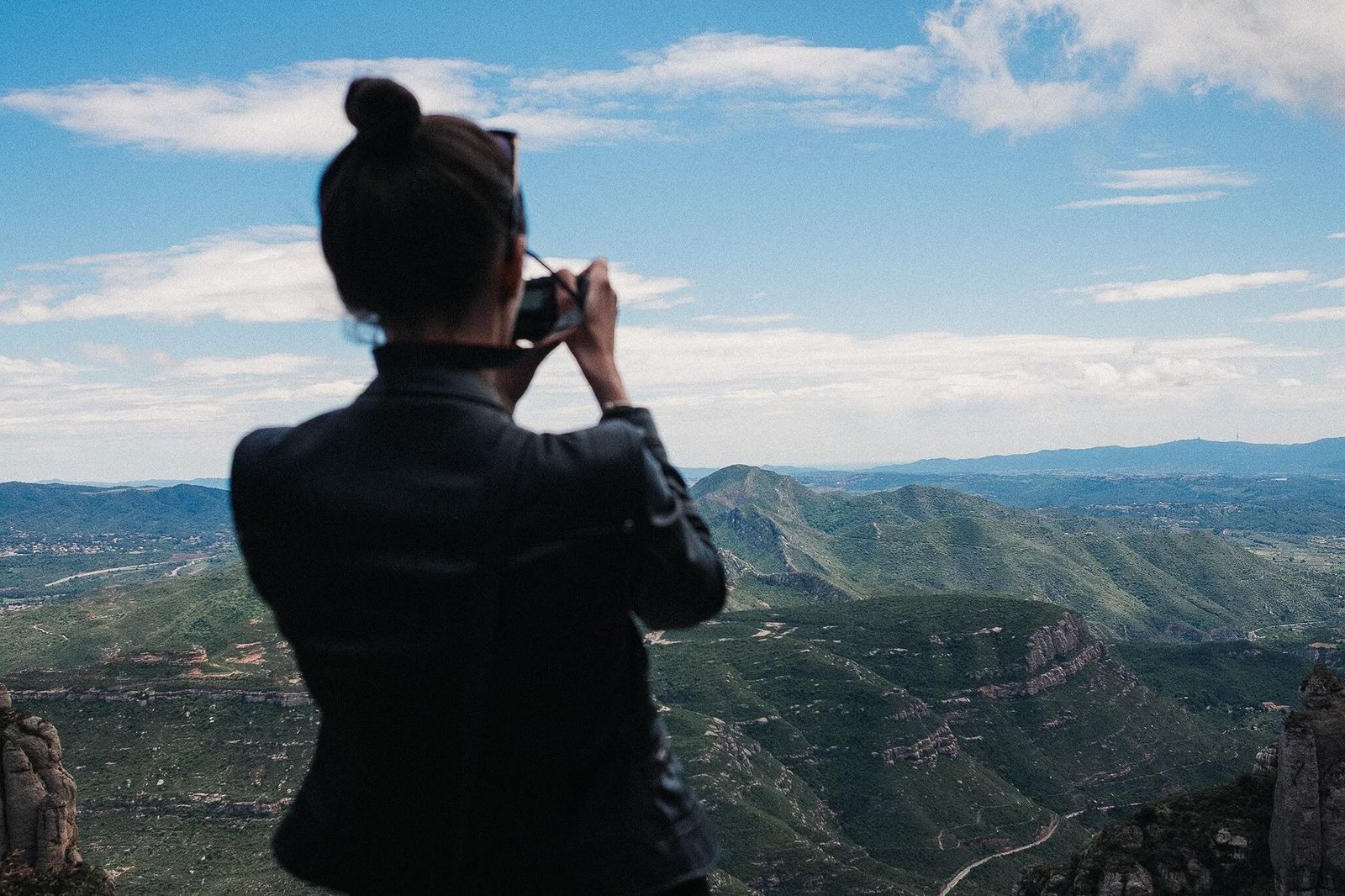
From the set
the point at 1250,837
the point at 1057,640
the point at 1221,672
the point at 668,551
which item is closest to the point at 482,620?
the point at 668,551

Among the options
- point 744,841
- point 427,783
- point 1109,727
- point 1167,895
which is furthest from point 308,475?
point 1109,727

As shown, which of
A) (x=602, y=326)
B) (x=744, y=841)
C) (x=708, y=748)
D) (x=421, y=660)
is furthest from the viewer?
(x=708, y=748)

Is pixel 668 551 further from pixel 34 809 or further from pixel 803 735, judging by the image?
pixel 803 735

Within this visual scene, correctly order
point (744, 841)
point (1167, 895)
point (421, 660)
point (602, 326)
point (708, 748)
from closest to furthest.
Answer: point (421, 660) → point (602, 326) → point (1167, 895) → point (744, 841) → point (708, 748)

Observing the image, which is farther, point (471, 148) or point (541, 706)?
point (471, 148)

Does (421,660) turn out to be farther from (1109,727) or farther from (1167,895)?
(1109,727)

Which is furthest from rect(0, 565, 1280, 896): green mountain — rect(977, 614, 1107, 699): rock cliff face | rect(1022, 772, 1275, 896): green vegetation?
rect(1022, 772, 1275, 896): green vegetation

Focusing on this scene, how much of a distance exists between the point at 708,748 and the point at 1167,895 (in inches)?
2519

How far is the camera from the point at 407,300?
10.1ft

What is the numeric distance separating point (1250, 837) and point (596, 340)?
70.7 m

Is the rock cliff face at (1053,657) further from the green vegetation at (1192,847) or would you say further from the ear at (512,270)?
the ear at (512,270)

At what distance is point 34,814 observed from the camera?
45.3 metres

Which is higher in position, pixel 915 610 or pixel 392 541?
pixel 392 541

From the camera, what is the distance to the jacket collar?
291 centimetres
